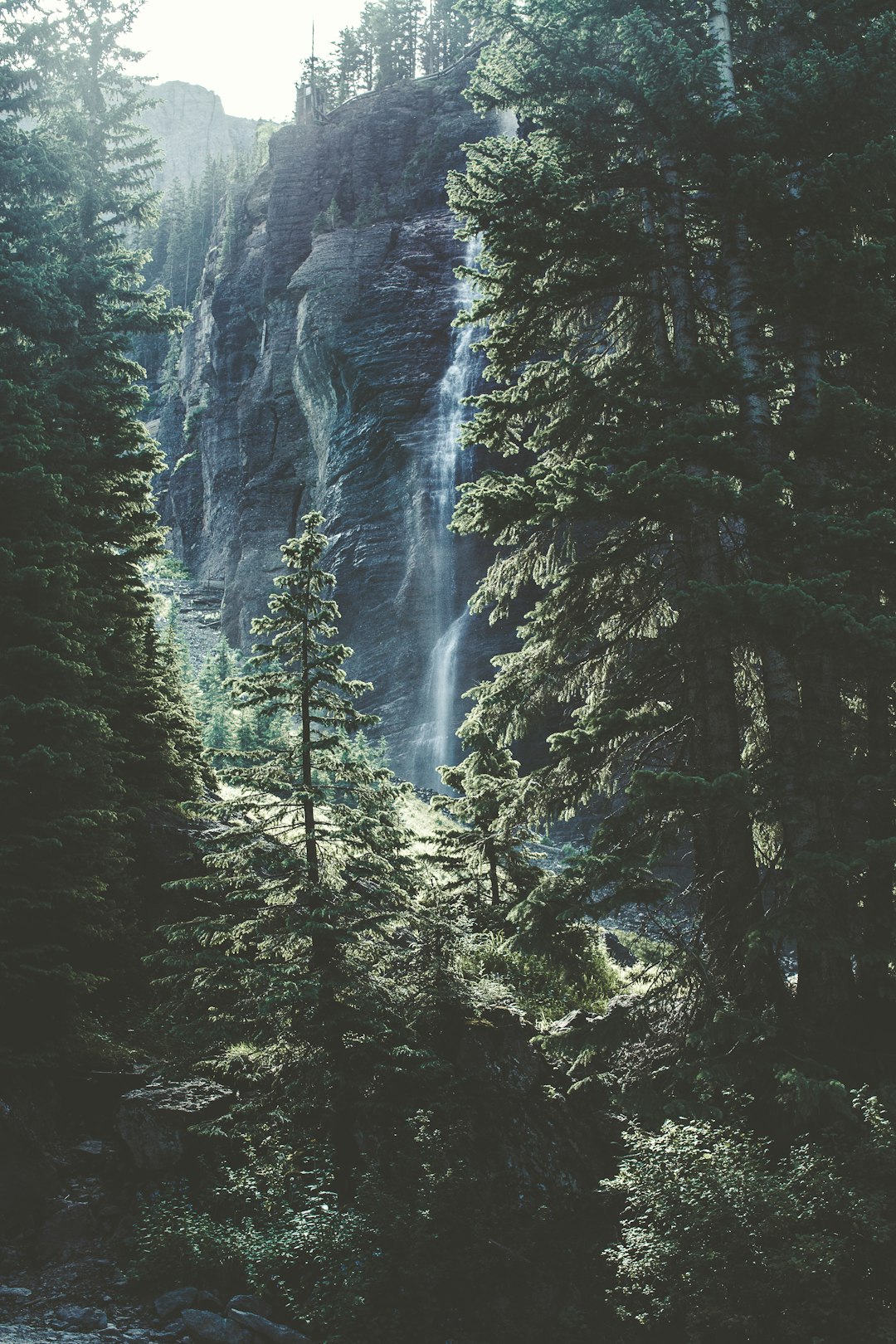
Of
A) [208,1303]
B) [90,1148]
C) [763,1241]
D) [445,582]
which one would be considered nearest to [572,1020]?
[763,1241]

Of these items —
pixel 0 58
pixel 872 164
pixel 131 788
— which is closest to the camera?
pixel 872 164

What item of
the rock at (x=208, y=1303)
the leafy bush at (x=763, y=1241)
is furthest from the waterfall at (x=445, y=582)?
the leafy bush at (x=763, y=1241)

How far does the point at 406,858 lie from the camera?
8.93 m

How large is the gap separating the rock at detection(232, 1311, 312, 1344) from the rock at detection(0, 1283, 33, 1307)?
1.46 m

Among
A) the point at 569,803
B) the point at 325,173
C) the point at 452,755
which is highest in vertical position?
the point at 325,173

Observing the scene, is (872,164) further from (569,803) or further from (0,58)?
(0,58)

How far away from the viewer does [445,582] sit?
1802 inches

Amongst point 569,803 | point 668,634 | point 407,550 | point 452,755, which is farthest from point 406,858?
point 407,550

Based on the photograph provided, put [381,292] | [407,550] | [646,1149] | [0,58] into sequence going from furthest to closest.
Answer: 1. [381,292]
2. [407,550]
3. [0,58]
4. [646,1149]

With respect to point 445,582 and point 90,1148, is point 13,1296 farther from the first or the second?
point 445,582

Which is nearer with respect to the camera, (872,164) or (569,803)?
(872,164)

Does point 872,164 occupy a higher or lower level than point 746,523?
higher

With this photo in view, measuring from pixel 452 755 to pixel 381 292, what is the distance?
27.4 metres

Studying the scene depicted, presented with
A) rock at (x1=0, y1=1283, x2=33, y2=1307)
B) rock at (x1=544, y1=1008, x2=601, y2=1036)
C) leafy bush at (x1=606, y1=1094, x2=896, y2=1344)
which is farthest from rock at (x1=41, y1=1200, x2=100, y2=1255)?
rock at (x1=544, y1=1008, x2=601, y2=1036)
